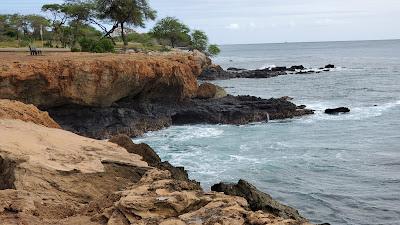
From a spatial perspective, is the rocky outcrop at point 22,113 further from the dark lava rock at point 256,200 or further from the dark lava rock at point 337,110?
the dark lava rock at point 337,110

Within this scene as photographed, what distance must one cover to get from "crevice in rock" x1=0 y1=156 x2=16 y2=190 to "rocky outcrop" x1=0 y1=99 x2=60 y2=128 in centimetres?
373

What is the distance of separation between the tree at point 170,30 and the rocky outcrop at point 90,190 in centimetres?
6509

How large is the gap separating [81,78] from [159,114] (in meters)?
6.79

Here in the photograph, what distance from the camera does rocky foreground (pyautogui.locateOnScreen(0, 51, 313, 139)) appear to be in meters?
23.1

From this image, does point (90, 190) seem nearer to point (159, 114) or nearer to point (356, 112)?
point (159, 114)

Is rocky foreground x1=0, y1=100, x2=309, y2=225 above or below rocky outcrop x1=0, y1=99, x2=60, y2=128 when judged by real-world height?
below

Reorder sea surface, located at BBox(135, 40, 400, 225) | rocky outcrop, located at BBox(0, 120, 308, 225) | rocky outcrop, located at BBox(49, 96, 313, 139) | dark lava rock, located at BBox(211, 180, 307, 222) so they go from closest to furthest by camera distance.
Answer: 1. rocky outcrop, located at BBox(0, 120, 308, 225)
2. dark lava rock, located at BBox(211, 180, 307, 222)
3. sea surface, located at BBox(135, 40, 400, 225)
4. rocky outcrop, located at BBox(49, 96, 313, 139)

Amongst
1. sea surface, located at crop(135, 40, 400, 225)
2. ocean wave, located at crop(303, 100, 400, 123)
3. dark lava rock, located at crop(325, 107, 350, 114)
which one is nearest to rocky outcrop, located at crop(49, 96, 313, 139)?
sea surface, located at crop(135, 40, 400, 225)

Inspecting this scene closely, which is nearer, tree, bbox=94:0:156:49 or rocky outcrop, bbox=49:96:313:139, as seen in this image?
rocky outcrop, bbox=49:96:313:139

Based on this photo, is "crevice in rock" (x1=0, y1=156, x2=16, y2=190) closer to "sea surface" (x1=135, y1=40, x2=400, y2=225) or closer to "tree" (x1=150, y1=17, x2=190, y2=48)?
"sea surface" (x1=135, y1=40, x2=400, y2=225)

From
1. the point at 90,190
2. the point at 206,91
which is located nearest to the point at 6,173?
the point at 90,190

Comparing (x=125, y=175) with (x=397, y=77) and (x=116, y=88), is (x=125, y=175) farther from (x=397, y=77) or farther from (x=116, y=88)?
(x=397, y=77)

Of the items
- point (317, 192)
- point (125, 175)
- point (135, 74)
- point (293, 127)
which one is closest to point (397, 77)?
point (293, 127)

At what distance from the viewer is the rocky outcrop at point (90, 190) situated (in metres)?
8.02
